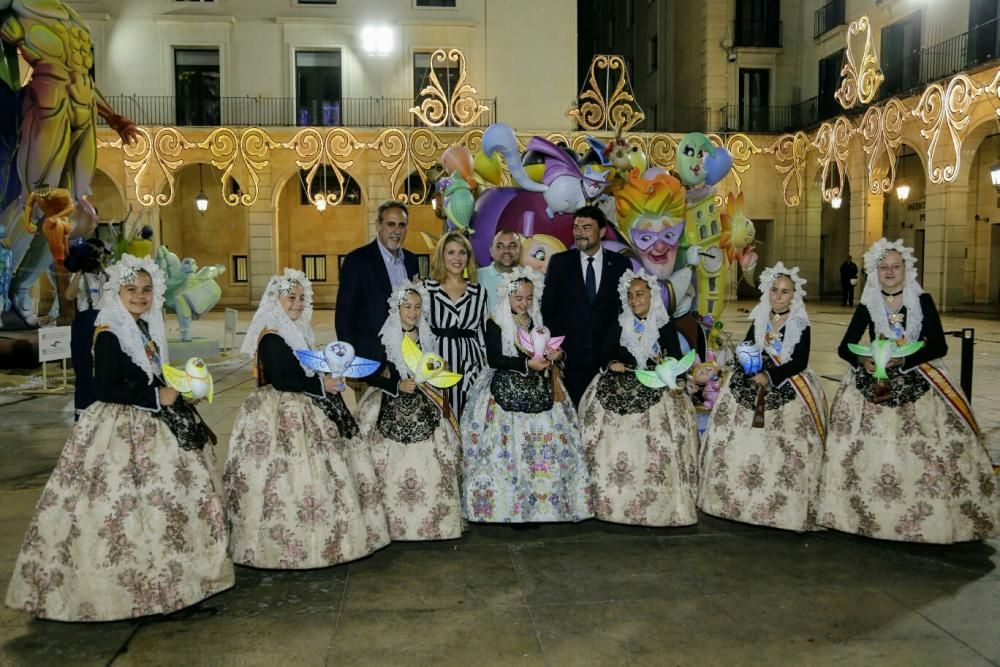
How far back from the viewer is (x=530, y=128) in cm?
2284

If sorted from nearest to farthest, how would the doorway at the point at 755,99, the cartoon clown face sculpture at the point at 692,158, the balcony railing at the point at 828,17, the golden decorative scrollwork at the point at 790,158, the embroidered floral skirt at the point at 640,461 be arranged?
the embroidered floral skirt at the point at 640,461 → the cartoon clown face sculpture at the point at 692,158 → the golden decorative scrollwork at the point at 790,158 → the balcony railing at the point at 828,17 → the doorway at the point at 755,99

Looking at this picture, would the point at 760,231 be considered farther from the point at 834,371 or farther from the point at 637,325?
the point at 637,325

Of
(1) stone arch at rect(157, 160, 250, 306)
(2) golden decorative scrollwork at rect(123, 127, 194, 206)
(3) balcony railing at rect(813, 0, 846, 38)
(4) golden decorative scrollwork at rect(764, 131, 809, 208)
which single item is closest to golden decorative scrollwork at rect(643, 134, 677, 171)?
(4) golden decorative scrollwork at rect(764, 131, 809, 208)

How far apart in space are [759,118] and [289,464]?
83.2 feet

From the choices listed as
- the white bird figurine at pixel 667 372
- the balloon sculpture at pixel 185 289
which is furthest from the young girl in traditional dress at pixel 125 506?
the balloon sculpture at pixel 185 289

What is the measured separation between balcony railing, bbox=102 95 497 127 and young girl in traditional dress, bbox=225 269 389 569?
19.3 metres

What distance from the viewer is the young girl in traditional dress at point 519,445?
4500 millimetres

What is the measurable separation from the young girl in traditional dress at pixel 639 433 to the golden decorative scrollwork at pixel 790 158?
1833 cm

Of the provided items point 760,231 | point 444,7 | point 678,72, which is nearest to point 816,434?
point 444,7

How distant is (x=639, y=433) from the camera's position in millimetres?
4555

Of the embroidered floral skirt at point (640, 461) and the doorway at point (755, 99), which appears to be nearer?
the embroidered floral skirt at point (640, 461)

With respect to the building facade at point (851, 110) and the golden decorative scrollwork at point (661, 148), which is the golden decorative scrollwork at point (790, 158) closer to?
the building facade at point (851, 110)

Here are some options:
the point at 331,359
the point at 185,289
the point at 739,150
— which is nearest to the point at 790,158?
the point at 739,150

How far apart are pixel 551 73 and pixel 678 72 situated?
7.75 meters
